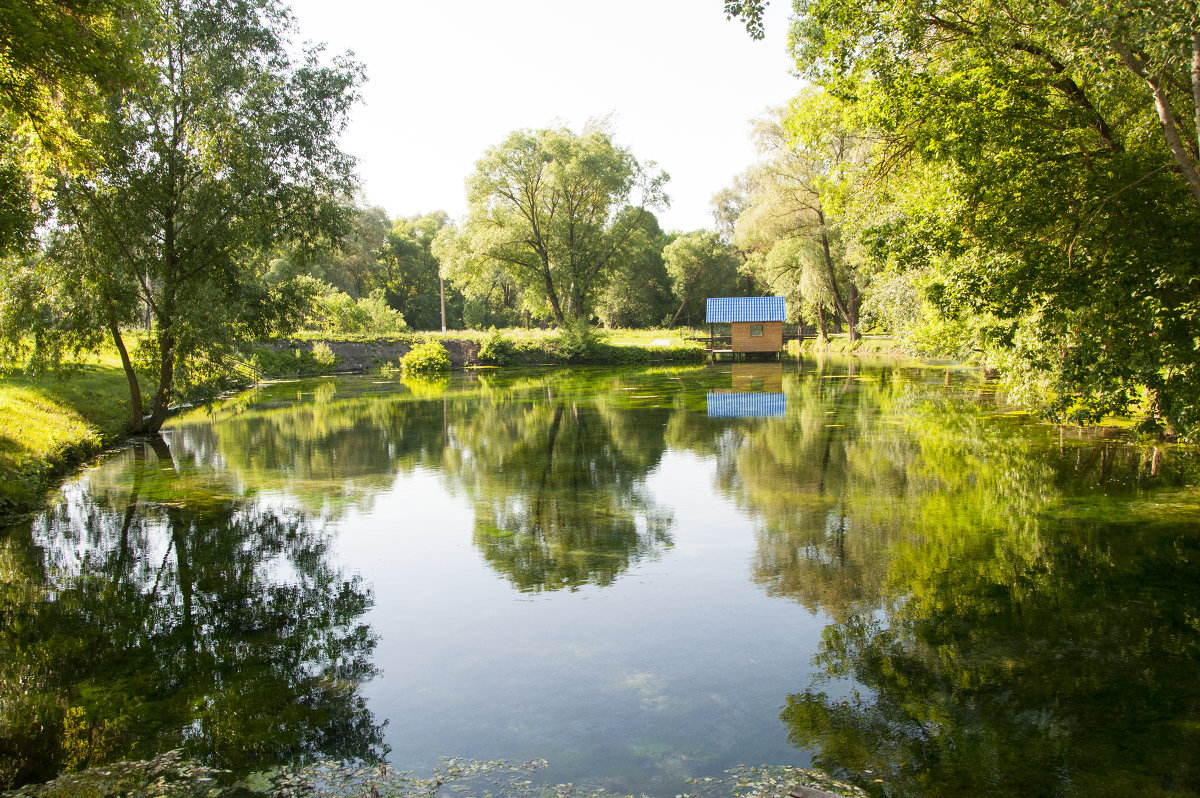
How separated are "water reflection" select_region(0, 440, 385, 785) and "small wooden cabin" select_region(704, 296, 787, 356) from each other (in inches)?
1639

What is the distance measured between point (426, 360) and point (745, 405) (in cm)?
2461

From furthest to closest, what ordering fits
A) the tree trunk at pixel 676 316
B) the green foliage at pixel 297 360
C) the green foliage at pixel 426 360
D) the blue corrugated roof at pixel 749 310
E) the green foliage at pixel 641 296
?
1. the green foliage at pixel 641 296
2. the tree trunk at pixel 676 316
3. the blue corrugated roof at pixel 749 310
4. the green foliage at pixel 297 360
5. the green foliage at pixel 426 360

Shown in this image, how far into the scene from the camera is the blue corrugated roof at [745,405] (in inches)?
876

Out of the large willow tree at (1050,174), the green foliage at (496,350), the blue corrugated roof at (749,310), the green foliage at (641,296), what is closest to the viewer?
the large willow tree at (1050,174)

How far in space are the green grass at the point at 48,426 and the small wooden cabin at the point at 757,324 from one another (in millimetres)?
36124

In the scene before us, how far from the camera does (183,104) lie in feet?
57.8

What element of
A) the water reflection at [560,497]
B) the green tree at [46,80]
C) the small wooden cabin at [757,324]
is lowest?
the water reflection at [560,497]

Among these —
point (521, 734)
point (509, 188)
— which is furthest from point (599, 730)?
point (509, 188)

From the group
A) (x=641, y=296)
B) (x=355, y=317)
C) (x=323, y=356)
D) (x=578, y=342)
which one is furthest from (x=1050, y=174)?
(x=641, y=296)

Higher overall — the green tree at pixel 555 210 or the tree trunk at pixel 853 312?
the green tree at pixel 555 210

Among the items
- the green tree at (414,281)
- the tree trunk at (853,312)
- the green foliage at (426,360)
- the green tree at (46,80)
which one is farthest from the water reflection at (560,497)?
the green tree at (414,281)

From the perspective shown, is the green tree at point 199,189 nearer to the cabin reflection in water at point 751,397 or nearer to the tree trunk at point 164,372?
the tree trunk at point 164,372

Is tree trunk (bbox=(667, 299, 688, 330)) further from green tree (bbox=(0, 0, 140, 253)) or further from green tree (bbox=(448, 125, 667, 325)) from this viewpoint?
green tree (bbox=(0, 0, 140, 253))

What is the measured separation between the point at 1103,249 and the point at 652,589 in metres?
7.62
